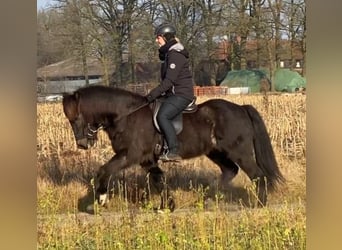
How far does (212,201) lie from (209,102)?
2.19ft

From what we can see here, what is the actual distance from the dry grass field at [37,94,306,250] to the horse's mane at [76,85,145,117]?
19 cm

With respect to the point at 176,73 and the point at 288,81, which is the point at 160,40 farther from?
the point at 288,81

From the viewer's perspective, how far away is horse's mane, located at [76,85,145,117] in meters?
4.44

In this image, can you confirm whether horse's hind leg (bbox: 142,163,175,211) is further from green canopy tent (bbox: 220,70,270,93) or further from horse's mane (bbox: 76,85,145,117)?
green canopy tent (bbox: 220,70,270,93)

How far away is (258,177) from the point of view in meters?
4.57

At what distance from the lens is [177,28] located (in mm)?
4441

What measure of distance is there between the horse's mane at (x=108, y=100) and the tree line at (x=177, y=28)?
8 centimetres

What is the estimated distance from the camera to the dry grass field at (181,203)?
4.44m

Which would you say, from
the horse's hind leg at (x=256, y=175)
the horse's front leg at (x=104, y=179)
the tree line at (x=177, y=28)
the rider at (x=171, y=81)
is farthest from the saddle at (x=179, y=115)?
the horse's hind leg at (x=256, y=175)

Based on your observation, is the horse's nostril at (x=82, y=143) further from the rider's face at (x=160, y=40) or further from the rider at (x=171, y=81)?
the rider's face at (x=160, y=40)

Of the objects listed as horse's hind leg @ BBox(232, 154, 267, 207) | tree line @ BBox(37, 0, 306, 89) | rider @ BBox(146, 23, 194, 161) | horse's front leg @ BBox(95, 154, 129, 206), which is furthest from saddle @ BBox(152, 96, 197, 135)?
horse's hind leg @ BBox(232, 154, 267, 207)
